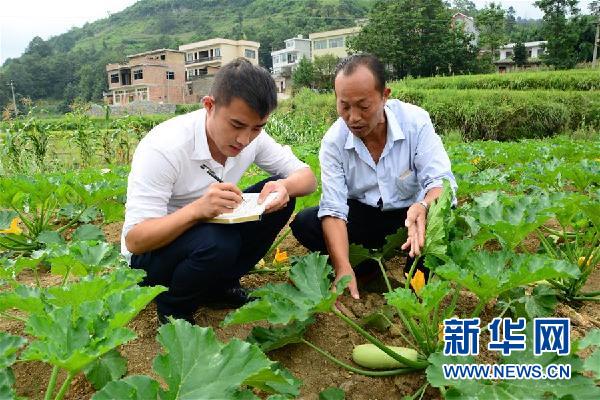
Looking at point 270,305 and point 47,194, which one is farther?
point 47,194

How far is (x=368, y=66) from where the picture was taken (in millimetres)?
2768

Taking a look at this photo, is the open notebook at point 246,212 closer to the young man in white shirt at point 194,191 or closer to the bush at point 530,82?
the young man in white shirt at point 194,191

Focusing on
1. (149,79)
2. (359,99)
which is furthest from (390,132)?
(149,79)

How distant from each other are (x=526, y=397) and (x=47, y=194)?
3148 mm

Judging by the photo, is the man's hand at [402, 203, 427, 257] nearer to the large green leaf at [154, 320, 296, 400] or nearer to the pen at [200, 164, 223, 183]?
the pen at [200, 164, 223, 183]

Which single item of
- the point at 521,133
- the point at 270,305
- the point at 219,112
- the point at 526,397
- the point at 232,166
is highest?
the point at 219,112

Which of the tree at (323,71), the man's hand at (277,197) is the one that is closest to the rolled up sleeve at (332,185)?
the man's hand at (277,197)

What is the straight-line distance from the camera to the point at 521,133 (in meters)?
16.5

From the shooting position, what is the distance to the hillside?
6494 cm

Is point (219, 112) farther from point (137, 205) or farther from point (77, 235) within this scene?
point (77, 235)

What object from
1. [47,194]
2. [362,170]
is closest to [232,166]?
[362,170]

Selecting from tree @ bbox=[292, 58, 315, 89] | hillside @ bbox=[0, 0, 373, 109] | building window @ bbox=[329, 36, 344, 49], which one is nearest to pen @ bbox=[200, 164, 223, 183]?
tree @ bbox=[292, 58, 315, 89]

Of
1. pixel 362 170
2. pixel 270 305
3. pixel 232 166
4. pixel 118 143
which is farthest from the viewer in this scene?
pixel 118 143

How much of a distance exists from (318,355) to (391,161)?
3.93 ft
